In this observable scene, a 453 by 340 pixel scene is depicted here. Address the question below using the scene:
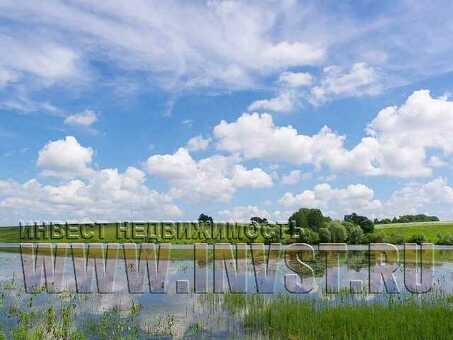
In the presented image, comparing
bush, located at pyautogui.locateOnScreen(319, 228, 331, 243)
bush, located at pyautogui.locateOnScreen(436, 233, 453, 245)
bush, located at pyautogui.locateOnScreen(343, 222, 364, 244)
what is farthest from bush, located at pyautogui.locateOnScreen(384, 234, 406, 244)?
bush, located at pyautogui.locateOnScreen(319, 228, 331, 243)

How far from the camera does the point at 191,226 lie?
9600 cm

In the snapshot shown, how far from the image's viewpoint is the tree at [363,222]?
8212 cm

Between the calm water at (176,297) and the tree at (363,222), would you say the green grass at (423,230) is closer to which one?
the tree at (363,222)

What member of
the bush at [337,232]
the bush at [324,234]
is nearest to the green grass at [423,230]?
the bush at [337,232]

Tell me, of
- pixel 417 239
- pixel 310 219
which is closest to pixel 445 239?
pixel 417 239

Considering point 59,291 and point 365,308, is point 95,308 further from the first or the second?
point 365,308

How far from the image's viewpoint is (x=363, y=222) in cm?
8244

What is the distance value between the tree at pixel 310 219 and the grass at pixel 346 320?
51782 millimetres

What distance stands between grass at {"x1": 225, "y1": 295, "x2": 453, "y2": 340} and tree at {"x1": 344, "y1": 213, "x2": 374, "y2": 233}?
5932cm

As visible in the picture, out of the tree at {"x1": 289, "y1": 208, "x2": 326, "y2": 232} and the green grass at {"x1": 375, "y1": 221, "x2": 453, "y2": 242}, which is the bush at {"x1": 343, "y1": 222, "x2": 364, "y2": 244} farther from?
the green grass at {"x1": 375, "y1": 221, "x2": 453, "y2": 242}

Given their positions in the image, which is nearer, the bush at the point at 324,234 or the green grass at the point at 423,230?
the bush at the point at 324,234

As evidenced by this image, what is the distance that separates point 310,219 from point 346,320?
5722 centimetres

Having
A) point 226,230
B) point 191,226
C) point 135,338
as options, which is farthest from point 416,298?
point 191,226

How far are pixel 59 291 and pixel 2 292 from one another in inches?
123
